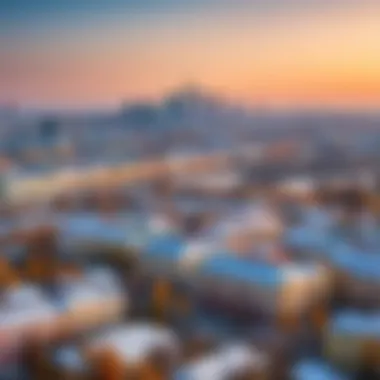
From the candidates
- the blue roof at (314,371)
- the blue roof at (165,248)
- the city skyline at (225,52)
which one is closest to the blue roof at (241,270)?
the blue roof at (165,248)

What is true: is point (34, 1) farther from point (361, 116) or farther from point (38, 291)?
point (361, 116)

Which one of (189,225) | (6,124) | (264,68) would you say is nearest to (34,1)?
(6,124)

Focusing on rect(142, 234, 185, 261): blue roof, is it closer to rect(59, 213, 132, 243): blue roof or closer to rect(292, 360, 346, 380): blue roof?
rect(59, 213, 132, 243): blue roof

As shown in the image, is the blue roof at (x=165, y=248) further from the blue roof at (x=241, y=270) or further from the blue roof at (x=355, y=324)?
the blue roof at (x=355, y=324)

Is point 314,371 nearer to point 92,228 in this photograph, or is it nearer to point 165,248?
point 165,248

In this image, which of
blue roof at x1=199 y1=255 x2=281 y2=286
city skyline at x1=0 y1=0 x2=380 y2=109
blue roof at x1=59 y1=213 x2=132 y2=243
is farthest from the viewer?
city skyline at x1=0 y1=0 x2=380 y2=109

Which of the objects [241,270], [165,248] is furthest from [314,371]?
[165,248]

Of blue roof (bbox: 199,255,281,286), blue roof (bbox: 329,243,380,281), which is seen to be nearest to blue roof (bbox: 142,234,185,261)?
blue roof (bbox: 199,255,281,286)

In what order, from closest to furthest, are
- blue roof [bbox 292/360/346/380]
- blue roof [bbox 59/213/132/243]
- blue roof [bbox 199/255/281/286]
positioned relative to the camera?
blue roof [bbox 292/360/346/380] < blue roof [bbox 199/255/281/286] < blue roof [bbox 59/213/132/243]
